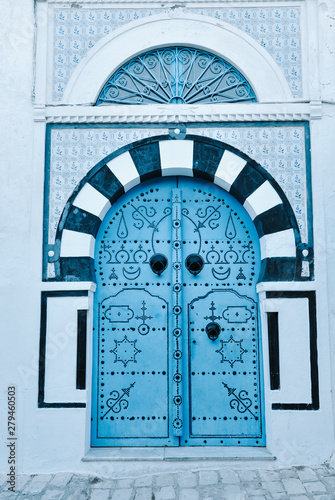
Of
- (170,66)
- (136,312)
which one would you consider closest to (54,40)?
(170,66)

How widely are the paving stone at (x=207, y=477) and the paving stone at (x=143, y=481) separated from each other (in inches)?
13.4

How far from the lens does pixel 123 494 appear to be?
3.06 m

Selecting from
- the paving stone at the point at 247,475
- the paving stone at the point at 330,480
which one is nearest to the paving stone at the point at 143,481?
the paving stone at the point at 247,475

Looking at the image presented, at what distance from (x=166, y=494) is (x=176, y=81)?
3030mm

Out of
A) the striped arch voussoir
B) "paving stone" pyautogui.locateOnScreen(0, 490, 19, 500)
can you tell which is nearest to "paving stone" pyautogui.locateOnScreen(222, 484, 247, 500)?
"paving stone" pyautogui.locateOnScreen(0, 490, 19, 500)

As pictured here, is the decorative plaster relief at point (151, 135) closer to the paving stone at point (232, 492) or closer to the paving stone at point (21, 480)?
the paving stone at point (21, 480)

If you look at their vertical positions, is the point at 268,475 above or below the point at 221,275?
below

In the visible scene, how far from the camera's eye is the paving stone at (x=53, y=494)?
119 inches

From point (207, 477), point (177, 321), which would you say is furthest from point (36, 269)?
point (207, 477)

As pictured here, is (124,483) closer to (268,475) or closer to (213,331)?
(268,475)

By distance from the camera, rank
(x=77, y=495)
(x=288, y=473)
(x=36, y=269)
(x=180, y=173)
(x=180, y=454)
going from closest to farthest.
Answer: (x=77, y=495)
(x=288, y=473)
(x=180, y=454)
(x=36, y=269)
(x=180, y=173)

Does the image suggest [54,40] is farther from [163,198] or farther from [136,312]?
[136,312]

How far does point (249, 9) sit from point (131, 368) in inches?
118

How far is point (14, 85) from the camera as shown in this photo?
150 inches
